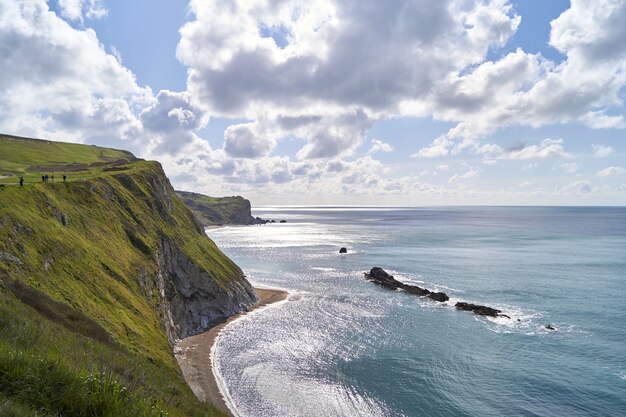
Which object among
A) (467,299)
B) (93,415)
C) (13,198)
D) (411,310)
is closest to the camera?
(93,415)

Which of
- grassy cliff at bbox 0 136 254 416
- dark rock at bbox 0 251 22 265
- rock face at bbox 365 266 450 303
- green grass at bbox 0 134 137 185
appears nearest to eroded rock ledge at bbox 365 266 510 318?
rock face at bbox 365 266 450 303

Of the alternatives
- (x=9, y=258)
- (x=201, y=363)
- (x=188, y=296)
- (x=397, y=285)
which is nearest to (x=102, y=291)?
(x=9, y=258)

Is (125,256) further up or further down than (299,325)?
further up

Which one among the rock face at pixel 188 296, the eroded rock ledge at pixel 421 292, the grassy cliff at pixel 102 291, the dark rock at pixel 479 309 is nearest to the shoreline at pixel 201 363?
the rock face at pixel 188 296

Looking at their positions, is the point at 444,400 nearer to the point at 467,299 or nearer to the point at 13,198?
the point at 467,299

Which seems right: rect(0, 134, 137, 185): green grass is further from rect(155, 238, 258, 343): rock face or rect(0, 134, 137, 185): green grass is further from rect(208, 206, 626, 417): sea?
rect(208, 206, 626, 417): sea

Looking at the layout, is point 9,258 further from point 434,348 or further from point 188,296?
point 434,348

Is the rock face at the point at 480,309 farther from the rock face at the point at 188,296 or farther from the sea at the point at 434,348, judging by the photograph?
the rock face at the point at 188,296

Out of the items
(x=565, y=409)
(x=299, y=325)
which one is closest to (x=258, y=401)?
(x=299, y=325)
